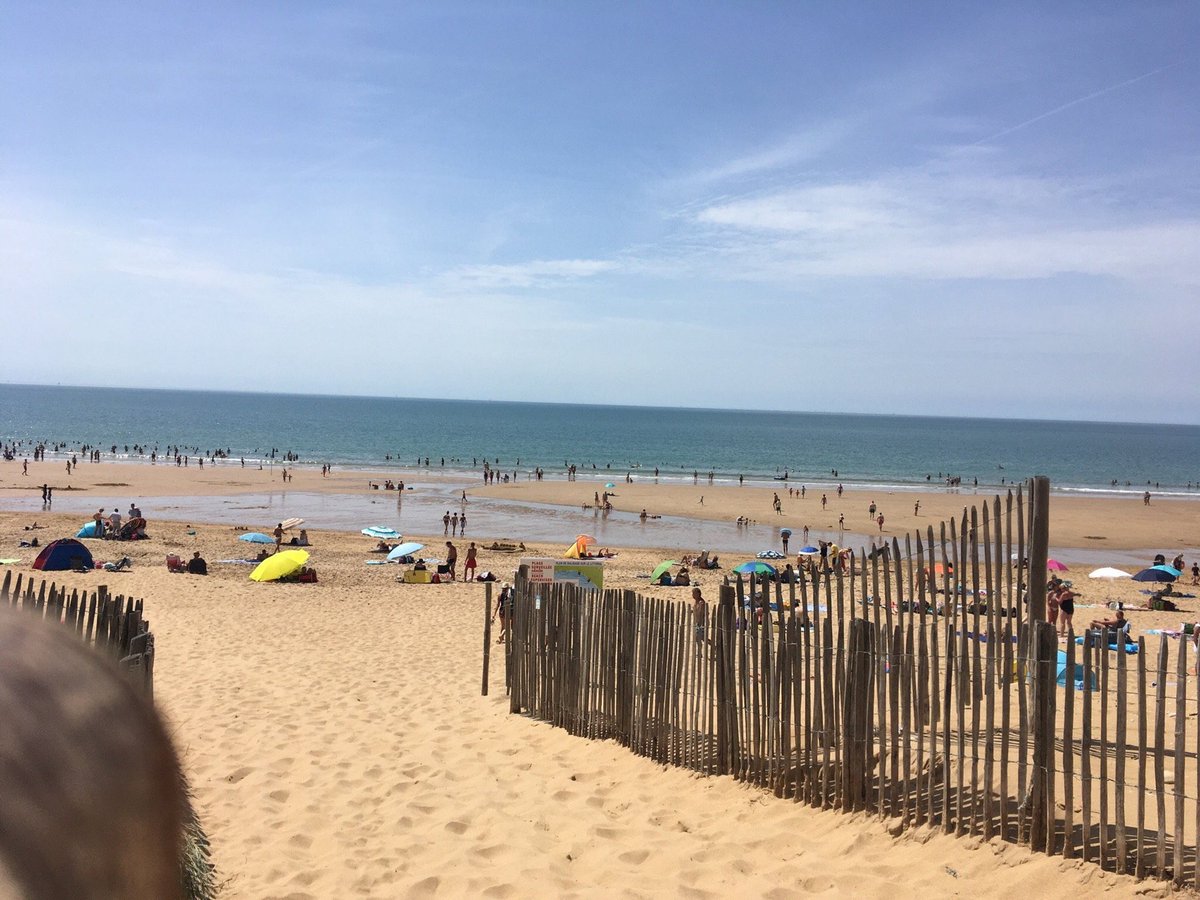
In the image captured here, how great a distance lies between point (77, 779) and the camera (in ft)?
2.50

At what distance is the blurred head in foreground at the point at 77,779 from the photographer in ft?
2.32

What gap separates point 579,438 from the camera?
125875 millimetres

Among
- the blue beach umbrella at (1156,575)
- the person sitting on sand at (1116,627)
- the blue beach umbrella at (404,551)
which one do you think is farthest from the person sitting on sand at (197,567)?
the blue beach umbrella at (1156,575)

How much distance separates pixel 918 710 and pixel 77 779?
5982 mm

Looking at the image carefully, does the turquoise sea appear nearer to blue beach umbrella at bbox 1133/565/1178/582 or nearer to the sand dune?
blue beach umbrella at bbox 1133/565/1178/582

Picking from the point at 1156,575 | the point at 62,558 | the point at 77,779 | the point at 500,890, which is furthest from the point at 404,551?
the point at 77,779

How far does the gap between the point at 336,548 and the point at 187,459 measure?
39.6 meters

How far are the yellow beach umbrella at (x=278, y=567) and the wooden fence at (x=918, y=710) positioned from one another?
46.1ft

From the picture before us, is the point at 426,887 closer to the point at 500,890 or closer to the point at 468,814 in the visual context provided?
the point at 500,890

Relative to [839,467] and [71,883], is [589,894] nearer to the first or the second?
[71,883]

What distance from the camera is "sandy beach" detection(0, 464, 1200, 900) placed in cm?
550

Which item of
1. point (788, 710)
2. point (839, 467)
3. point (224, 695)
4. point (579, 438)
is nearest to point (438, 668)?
point (224, 695)

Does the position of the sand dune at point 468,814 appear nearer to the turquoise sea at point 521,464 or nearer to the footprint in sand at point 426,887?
the footprint in sand at point 426,887

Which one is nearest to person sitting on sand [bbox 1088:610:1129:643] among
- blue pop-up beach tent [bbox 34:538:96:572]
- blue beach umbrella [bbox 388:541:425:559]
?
blue beach umbrella [bbox 388:541:425:559]
